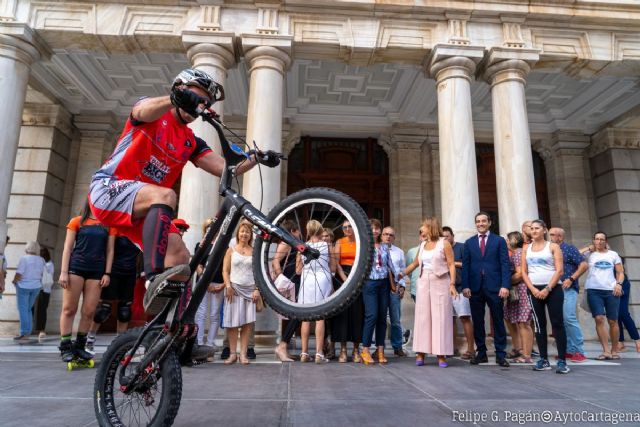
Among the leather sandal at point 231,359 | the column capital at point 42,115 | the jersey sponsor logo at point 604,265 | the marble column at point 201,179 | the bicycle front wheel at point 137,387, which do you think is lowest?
the leather sandal at point 231,359

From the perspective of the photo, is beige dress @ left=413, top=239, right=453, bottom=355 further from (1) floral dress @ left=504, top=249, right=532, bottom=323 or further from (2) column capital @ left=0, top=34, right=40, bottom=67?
(2) column capital @ left=0, top=34, right=40, bottom=67

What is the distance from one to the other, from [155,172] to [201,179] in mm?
5349

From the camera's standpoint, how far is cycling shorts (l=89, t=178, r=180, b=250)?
7.88 ft

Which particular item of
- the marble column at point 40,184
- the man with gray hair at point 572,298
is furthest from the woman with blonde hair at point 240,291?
the marble column at point 40,184

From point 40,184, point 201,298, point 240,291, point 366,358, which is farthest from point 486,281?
point 40,184

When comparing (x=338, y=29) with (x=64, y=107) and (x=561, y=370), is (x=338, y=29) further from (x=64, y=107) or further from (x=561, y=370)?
(x=64, y=107)

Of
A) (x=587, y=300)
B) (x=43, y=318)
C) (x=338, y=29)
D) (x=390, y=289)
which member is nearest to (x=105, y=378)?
(x=390, y=289)

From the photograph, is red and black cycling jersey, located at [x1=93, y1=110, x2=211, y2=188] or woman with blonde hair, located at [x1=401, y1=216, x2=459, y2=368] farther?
woman with blonde hair, located at [x1=401, y1=216, x2=459, y2=368]

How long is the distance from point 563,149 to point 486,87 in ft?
14.2

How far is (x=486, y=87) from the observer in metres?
11.9

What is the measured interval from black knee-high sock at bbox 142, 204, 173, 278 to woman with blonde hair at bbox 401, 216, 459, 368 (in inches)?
168

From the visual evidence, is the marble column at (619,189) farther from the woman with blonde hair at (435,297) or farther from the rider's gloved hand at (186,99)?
the rider's gloved hand at (186,99)

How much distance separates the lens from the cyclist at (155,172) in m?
2.26

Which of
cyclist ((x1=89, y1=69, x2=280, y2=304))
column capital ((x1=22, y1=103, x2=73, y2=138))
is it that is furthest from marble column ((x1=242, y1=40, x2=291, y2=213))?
column capital ((x1=22, y1=103, x2=73, y2=138))
